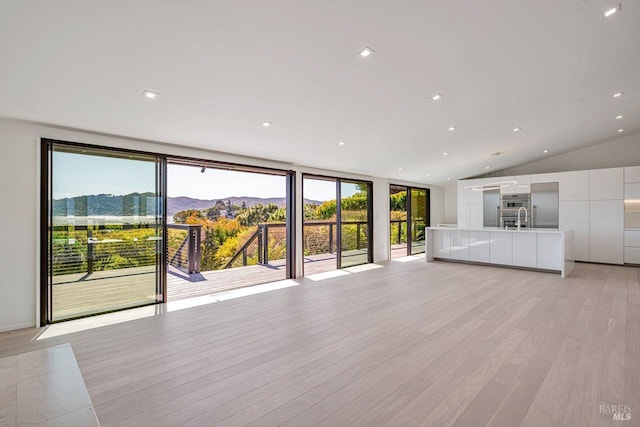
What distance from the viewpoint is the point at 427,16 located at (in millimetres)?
2426

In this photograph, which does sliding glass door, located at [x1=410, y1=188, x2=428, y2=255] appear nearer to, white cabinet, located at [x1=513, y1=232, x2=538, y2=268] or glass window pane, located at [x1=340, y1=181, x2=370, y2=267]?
glass window pane, located at [x1=340, y1=181, x2=370, y2=267]

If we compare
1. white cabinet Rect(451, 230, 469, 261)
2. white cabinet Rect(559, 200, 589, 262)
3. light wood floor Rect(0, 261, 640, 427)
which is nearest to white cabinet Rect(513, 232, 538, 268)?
white cabinet Rect(451, 230, 469, 261)

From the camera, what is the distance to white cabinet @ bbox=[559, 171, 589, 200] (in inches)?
303

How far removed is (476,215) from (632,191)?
340 centimetres

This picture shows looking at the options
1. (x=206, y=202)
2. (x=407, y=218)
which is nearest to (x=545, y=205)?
(x=407, y=218)

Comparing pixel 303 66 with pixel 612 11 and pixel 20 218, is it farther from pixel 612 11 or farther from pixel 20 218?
pixel 20 218

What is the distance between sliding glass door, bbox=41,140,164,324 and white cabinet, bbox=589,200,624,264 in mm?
9576

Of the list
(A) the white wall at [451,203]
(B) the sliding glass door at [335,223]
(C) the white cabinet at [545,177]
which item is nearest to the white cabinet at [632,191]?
(C) the white cabinet at [545,177]

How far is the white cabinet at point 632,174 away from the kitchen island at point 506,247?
2234mm

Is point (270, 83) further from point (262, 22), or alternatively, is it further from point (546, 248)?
point (546, 248)

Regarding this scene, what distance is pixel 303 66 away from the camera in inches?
113

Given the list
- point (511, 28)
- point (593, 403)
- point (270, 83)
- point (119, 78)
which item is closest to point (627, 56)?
point (511, 28)

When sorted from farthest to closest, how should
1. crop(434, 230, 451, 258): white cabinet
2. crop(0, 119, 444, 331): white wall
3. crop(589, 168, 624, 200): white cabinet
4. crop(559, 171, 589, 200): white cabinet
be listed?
crop(434, 230, 451, 258): white cabinet
crop(559, 171, 589, 200): white cabinet
crop(589, 168, 624, 200): white cabinet
crop(0, 119, 444, 331): white wall

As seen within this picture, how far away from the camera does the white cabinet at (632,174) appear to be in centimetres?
711
